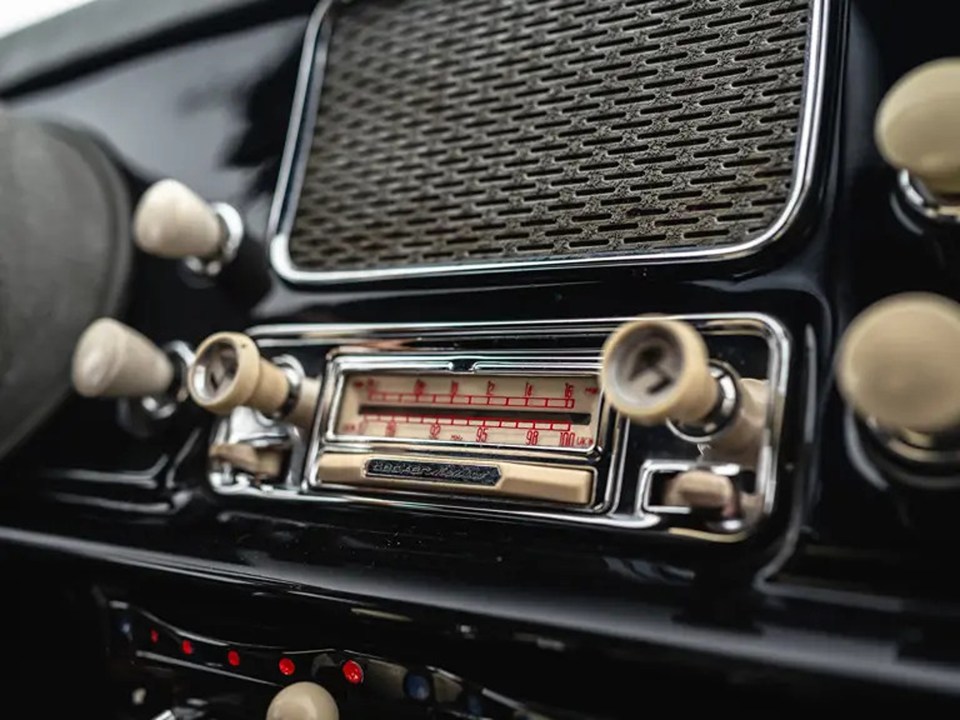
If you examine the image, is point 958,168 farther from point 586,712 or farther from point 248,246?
point 248,246

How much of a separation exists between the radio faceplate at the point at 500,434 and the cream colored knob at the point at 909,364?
124 millimetres

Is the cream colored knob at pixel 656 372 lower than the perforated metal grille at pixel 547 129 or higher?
lower

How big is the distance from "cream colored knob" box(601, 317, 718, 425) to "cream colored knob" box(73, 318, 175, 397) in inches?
15.8

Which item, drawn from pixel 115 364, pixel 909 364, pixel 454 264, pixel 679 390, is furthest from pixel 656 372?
pixel 115 364

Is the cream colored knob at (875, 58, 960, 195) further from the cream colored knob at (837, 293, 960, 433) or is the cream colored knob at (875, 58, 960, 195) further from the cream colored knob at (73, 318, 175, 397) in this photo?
the cream colored knob at (73, 318, 175, 397)

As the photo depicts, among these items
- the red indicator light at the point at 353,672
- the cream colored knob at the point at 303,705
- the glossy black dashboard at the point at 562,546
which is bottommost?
the cream colored knob at the point at 303,705

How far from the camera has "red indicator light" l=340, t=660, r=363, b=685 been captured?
0.66 metres

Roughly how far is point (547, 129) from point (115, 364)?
0.35 m

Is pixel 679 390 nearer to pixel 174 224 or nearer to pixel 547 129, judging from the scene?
pixel 547 129

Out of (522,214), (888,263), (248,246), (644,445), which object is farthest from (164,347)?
(888,263)

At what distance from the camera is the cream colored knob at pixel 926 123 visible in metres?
0.49

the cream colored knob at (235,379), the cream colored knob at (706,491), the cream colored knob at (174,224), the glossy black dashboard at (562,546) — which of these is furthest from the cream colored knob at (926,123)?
the cream colored knob at (174,224)

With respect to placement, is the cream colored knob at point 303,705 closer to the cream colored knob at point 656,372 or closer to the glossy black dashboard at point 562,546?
the glossy black dashboard at point 562,546

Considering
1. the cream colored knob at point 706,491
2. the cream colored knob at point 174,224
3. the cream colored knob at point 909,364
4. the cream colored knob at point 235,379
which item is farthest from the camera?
the cream colored knob at point 174,224
